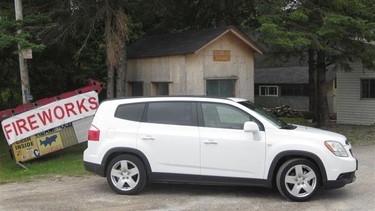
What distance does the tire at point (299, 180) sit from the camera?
7832mm

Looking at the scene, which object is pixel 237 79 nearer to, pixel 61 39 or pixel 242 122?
pixel 61 39

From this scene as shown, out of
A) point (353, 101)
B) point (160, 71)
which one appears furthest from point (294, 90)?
point (160, 71)

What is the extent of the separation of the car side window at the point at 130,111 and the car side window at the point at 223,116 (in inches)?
43.7

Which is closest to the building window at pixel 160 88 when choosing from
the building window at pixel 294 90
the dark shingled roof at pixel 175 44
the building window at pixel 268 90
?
the dark shingled roof at pixel 175 44

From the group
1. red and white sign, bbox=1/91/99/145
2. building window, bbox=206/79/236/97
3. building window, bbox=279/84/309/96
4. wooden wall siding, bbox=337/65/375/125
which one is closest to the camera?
red and white sign, bbox=1/91/99/145

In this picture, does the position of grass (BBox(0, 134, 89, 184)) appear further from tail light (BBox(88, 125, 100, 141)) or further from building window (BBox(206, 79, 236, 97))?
building window (BBox(206, 79, 236, 97))

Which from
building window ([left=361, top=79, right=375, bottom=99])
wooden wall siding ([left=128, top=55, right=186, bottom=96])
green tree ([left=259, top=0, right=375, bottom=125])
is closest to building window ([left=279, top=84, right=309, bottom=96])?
building window ([left=361, top=79, right=375, bottom=99])

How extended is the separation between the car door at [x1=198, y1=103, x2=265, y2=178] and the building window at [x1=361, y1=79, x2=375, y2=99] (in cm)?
1777

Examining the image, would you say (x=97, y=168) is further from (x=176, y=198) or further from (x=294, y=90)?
(x=294, y=90)

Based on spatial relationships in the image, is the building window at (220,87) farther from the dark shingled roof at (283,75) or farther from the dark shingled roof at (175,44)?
the dark shingled roof at (283,75)

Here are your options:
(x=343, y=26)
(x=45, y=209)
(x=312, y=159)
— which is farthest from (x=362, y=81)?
(x=45, y=209)

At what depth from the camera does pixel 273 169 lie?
7887 millimetres

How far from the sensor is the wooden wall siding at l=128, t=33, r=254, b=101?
1577cm

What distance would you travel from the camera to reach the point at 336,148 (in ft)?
25.6
